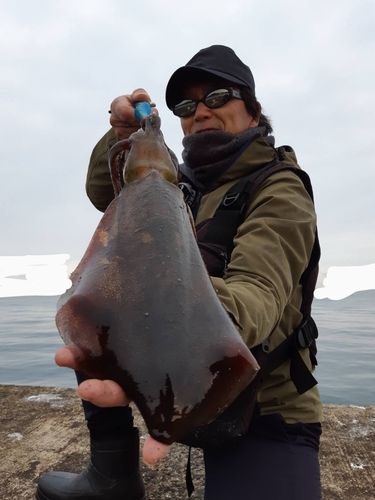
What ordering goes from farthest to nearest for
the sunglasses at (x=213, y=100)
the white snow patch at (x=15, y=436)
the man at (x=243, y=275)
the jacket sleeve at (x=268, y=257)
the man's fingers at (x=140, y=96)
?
the white snow patch at (x=15, y=436)
the sunglasses at (x=213, y=100)
the man's fingers at (x=140, y=96)
the man at (x=243, y=275)
the jacket sleeve at (x=268, y=257)

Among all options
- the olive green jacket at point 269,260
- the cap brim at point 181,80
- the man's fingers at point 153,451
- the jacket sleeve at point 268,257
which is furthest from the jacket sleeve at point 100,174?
the man's fingers at point 153,451

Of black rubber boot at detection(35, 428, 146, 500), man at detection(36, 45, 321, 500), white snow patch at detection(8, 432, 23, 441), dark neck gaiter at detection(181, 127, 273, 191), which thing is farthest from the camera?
white snow patch at detection(8, 432, 23, 441)

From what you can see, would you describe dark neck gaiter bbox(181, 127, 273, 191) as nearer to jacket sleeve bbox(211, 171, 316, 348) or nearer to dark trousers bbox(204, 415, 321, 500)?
jacket sleeve bbox(211, 171, 316, 348)

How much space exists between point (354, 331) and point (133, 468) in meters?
13.7

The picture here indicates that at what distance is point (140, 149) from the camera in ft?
5.78

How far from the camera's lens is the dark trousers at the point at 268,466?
2336 millimetres

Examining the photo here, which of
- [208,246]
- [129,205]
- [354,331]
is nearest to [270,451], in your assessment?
[208,246]

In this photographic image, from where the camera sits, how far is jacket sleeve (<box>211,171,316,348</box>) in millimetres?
1538

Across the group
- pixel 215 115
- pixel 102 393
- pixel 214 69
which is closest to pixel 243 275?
pixel 102 393

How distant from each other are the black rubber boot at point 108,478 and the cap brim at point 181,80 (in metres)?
2.25

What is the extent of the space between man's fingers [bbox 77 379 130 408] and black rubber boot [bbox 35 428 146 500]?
1.73 meters

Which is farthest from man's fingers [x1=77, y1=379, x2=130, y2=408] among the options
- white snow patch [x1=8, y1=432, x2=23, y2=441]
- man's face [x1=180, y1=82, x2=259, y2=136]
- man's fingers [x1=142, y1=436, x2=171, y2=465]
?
white snow patch [x1=8, y1=432, x2=23, y2=441]

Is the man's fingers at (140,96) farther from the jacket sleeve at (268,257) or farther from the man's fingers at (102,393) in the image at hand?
the man's fingers at (102,393)

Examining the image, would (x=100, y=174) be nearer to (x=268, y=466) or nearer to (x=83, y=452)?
(x=268, y=466)
